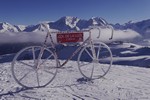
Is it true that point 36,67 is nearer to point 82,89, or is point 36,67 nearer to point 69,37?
point 69,37

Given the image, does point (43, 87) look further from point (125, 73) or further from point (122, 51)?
point (122, 51)

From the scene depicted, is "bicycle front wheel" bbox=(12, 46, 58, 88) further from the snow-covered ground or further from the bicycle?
the snow-covered ground

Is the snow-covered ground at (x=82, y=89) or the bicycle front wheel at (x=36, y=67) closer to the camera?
the snow-covered ground at (x=82, y=89)

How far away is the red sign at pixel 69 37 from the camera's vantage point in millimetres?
12352

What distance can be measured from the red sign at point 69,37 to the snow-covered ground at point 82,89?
1788 mm

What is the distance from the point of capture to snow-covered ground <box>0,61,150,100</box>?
36.4 ft

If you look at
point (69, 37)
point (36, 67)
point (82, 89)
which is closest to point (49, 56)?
Result: point (36, 67)

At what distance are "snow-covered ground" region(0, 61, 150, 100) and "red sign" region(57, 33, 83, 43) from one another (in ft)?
5.87

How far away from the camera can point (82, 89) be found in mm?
12055

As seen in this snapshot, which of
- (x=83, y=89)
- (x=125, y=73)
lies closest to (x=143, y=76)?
(x=125, y=73)

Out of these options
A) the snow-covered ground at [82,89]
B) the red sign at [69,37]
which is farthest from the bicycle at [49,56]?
the snow-covered ground at [82,89]

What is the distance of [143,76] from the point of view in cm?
1529

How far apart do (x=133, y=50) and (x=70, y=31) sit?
179114 millimetres

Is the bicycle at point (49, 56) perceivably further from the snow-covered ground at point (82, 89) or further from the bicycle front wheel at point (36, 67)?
the snow-covered ground at point (82, 89)
